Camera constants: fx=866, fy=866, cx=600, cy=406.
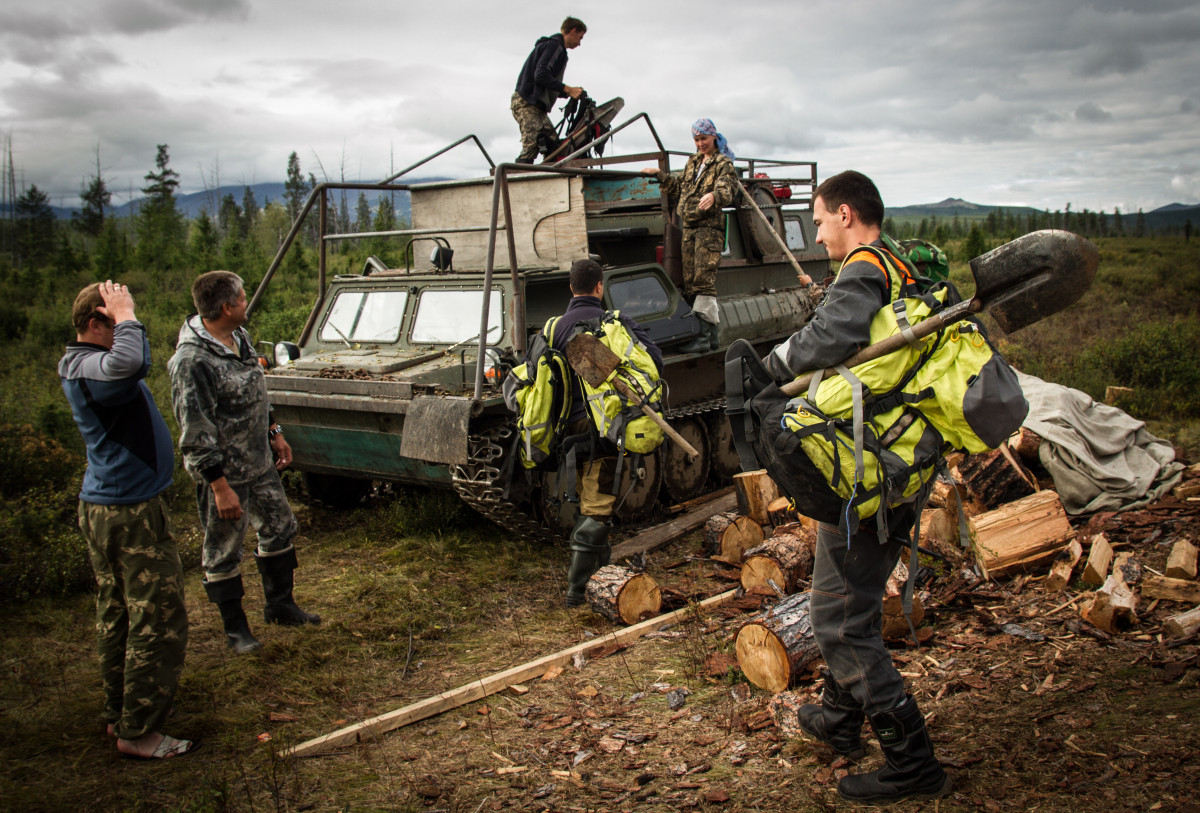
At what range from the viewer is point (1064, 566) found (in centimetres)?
477

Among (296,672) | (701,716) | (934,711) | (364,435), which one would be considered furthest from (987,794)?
(364,435)

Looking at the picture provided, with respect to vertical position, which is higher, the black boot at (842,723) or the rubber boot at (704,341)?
the rubber boot at (704,341)

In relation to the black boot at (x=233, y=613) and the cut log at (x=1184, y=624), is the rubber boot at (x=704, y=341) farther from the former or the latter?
the cut log at (x=1184, y=624)

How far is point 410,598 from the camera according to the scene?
5668 millimetres

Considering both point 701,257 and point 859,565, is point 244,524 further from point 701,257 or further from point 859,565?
point 701,257

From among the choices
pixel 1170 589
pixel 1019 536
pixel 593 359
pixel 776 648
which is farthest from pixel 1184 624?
pixel 593 359

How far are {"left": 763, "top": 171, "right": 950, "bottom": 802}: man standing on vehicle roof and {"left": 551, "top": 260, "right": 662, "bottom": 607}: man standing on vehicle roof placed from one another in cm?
225

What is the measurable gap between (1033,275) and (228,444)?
4078 mm

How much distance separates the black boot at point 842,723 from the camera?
3.25m

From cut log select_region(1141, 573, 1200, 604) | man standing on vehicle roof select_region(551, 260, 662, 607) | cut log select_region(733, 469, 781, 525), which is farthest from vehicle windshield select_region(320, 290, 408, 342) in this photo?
cut log select_region(1141, 573, 1200, 604)

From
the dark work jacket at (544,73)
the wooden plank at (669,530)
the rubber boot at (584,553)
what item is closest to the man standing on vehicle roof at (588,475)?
the rubber boot at (584,553)

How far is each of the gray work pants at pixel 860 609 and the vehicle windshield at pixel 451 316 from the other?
433 cm

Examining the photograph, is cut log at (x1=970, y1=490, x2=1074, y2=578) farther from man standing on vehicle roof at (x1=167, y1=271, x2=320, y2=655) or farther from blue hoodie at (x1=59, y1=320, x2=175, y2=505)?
blue hoodie at (x1=59, y1=320, x2=175, y2=505)

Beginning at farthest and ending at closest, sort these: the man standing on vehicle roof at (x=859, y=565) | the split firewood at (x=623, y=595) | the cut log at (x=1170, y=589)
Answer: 1. the split firewood at (x=623, y=595)
2. the cut log at (x=1170, y=589)
3. the man standing on vehicle roof at (x=859, y=565)
